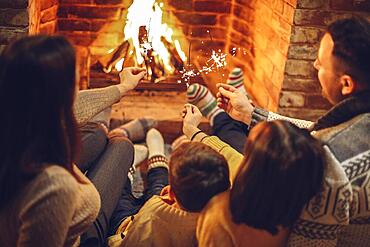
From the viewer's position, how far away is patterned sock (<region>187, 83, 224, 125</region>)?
2453 mm

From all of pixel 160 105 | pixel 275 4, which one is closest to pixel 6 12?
pixel 160 105

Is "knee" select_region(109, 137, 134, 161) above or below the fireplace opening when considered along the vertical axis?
below

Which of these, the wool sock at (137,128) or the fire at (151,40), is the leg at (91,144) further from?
the fire at (151,40)

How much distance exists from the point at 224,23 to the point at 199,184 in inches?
70.8

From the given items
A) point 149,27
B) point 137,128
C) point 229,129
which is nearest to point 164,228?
point 229,129

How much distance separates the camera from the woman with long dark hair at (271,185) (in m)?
1.27

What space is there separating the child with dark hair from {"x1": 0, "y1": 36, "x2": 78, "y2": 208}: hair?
377mm

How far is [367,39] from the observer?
4.63ft

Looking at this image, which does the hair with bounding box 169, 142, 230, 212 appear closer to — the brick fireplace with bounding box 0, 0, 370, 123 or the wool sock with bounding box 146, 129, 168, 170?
the wool sock with bounding box 146, 129, 168, 170

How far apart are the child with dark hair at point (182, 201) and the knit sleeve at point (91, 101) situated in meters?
0.43

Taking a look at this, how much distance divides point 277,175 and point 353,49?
394 millimetres

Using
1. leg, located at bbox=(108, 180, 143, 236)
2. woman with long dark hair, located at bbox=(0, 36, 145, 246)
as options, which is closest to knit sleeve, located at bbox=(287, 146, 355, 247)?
woman with long dark hair, located at bbox=(0, 36, 145, 246)

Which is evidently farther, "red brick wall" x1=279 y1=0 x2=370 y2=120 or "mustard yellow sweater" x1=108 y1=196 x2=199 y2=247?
"red brick wall" x1=279 y1=0 x2=370 y2=120

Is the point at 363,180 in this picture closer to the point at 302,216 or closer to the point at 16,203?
the point at 302,216
